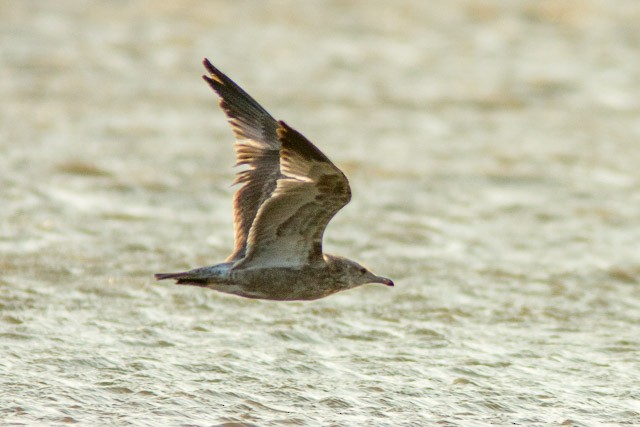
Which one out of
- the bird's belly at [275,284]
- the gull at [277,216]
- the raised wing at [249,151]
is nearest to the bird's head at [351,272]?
the gull at [277,216]

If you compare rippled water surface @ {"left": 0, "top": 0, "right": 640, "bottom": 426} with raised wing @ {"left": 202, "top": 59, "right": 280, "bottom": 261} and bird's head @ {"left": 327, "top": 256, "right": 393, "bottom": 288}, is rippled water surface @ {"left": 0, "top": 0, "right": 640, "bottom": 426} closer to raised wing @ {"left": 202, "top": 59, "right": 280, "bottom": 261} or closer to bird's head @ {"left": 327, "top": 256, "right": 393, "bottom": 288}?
bird's head @ {"left": 327, "top": 256, "right": 393, "bottom": 288}

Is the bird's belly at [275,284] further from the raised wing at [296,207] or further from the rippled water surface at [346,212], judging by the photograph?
the rippled water surface at [346,212]

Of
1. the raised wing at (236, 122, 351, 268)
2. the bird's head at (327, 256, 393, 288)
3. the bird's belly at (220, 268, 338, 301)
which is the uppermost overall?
the raised wing at (236, 122, 351, 268)

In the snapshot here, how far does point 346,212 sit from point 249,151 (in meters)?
3.60

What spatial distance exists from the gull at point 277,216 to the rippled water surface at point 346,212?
0.61 m

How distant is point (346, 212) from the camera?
1073cm

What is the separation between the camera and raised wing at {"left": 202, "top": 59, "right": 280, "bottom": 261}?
279 inches

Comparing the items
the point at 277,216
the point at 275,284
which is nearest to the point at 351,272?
the point at 275,284

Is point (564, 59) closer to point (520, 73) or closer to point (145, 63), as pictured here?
point (520, 73)

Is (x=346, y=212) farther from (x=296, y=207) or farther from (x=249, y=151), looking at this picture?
(x=296, y=207)

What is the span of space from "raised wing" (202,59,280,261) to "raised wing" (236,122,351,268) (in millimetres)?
327

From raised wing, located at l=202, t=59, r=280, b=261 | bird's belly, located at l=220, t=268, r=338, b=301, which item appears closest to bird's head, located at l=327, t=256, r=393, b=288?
bird's belly, located at l=220, t=268, r=338, b=301

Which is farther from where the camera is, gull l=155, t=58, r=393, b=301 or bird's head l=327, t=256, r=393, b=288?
bird's head l=327, t=256, r=393, b=288

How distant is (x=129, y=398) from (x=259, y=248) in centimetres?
107
